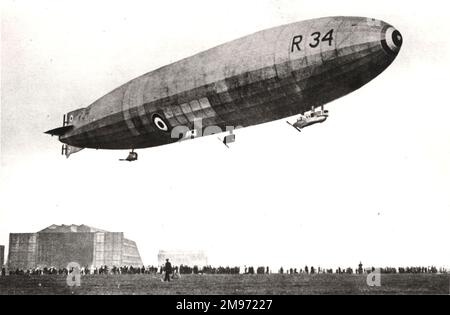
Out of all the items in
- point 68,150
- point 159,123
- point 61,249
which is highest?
point 68,150

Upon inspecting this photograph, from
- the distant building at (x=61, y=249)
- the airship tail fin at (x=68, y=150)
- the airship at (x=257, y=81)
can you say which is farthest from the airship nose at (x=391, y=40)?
the distant building at (x=61, y=249)

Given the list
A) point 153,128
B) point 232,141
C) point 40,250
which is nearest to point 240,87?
point 232,141

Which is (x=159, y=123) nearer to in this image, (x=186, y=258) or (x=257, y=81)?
(x=257, y=81)

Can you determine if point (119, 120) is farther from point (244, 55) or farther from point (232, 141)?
point (244, 55)

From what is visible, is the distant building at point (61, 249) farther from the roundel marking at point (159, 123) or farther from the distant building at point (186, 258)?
the roundel marking at point (159, 123)

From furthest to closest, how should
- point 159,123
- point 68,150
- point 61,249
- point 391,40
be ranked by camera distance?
1. point 61,249
2. point 68,150
3. point 159,123
4. point 391,40

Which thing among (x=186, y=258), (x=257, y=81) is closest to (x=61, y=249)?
(x=186, y=258)

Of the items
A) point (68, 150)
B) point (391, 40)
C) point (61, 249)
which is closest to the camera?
point (391, 40)
